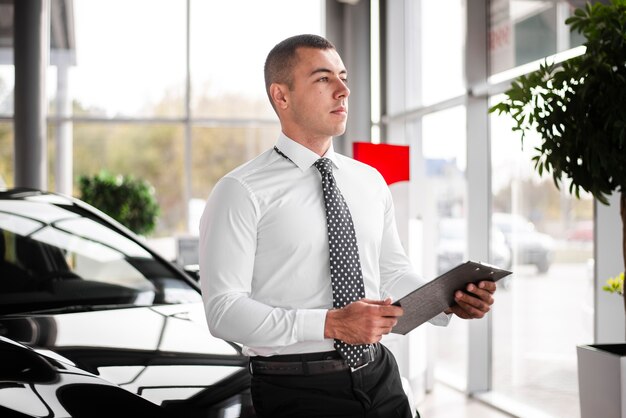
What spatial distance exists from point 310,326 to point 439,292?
26 centimetres

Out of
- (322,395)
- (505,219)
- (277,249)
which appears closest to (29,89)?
(505,219)

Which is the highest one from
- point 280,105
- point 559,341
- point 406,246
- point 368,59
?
point 368,59

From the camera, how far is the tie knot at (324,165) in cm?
165

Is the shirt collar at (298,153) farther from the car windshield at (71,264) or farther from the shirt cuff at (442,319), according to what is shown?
the car windshield at (71,264)

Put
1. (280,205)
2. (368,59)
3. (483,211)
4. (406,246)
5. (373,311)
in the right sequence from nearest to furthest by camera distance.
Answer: (373,311), (280,205), (406,246), (483,211), (368,59)

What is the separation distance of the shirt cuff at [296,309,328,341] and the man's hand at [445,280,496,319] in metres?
0.30

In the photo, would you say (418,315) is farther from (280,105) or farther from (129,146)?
(129,146)

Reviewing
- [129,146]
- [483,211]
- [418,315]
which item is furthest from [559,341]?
[129,146]

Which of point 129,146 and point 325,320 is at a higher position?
point 129,146

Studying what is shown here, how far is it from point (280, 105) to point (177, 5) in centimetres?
824

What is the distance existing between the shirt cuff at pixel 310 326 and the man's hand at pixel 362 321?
11 mm

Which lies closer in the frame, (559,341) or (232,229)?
(232,229)

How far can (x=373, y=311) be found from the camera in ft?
4.63

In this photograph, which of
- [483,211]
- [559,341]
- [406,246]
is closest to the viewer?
[406,246]
